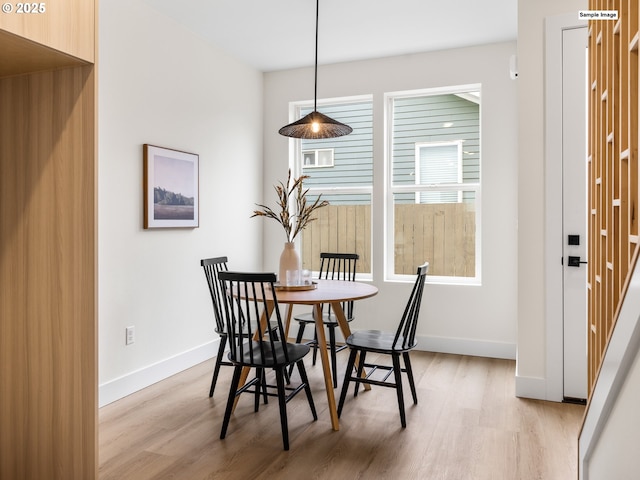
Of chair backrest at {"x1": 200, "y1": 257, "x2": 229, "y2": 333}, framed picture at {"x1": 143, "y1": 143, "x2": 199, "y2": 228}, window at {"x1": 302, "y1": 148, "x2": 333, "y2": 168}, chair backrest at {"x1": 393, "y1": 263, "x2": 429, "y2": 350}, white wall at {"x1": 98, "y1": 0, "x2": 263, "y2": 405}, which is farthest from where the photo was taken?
window at {"x1": 302, "y1": 148, "x2": 333, "y2": 168}

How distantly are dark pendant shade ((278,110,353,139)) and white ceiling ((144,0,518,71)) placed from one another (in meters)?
0.94

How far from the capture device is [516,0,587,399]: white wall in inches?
123

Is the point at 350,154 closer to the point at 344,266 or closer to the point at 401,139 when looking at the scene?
the point at 401,139

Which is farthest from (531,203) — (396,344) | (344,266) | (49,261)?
(49,261)

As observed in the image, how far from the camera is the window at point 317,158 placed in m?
4.91

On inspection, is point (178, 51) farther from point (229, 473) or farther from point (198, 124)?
point (229, 473)

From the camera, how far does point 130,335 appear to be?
10.8 ft

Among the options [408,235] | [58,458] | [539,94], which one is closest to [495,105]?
[539,94]

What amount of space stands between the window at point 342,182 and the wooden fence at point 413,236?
0.01 meters

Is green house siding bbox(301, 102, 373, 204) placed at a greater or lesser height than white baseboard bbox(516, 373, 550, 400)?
greater

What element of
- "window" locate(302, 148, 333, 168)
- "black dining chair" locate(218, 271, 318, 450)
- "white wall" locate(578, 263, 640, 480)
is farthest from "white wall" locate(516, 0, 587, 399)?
"window" locate(302, 148, 333, 168)

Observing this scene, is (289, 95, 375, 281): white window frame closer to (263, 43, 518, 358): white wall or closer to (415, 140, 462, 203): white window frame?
(263, 43, 518, 358): white wall

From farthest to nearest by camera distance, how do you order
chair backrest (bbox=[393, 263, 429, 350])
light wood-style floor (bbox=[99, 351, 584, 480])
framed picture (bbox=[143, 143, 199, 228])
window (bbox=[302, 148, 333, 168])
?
window (bbox=[302, 148, 333, 168]) < framed picture (bbox=[143, 143, 199, 228]) < chair backrest (bbox=[393, 263, 429, 350]) < light wood-style floor (bbox=[99, 351, 584, 480])

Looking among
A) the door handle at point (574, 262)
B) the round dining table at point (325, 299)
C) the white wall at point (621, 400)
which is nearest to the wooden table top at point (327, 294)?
the round dining table at point (325, 299)
